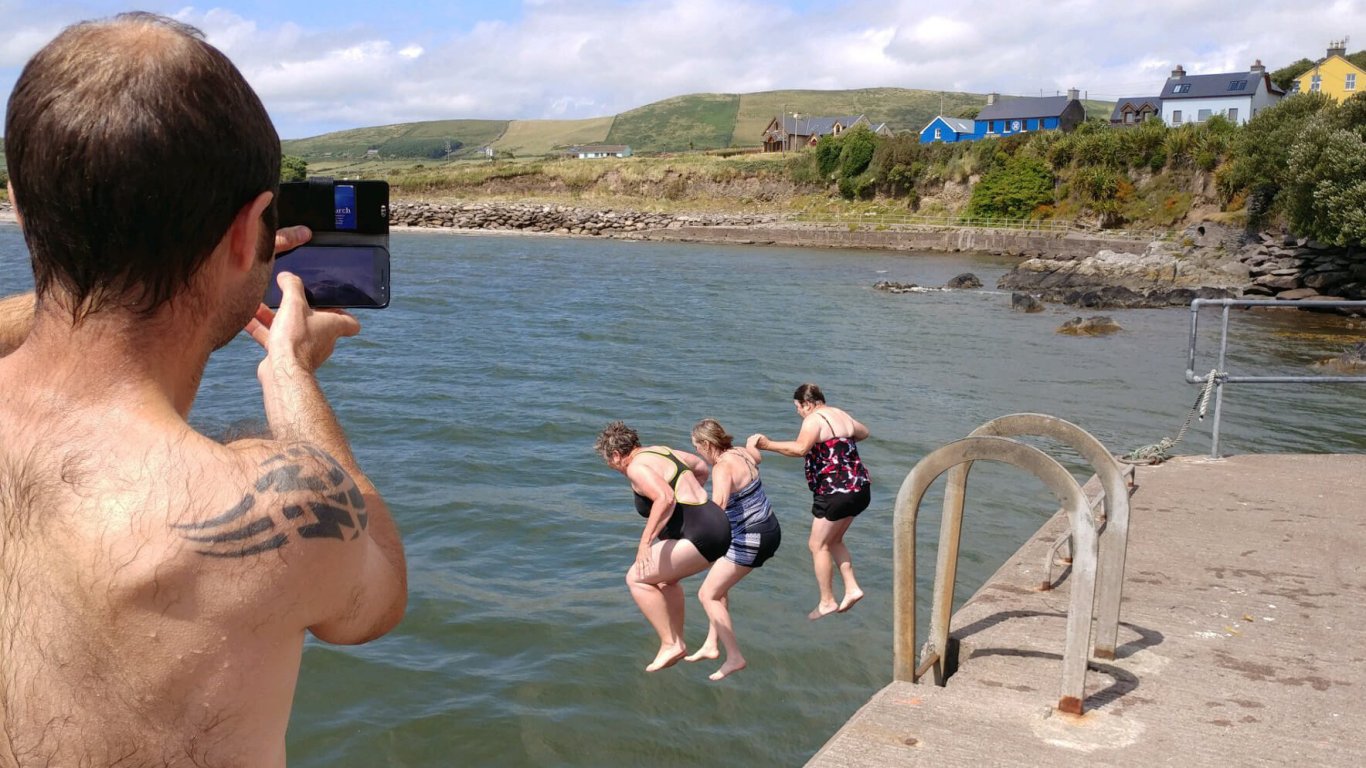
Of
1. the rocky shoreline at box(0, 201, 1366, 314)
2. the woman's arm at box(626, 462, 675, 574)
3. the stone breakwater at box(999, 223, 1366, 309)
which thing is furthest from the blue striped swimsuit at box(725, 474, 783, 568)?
the stone breakwater at box(999, 223, 1366, 309)

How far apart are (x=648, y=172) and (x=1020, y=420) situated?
82.7 meters

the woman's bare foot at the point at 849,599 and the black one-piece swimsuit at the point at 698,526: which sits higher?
the black one-piece swimsuit at the point at 698,526

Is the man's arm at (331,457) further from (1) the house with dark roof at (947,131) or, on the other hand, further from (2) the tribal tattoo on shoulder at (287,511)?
(1) the house with dark roof at (947,131)

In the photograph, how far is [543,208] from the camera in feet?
261

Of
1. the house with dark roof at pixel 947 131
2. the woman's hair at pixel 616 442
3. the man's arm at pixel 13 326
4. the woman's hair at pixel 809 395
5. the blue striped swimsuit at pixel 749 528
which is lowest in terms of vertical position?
the blue striped swimsuit at pixel 749 528

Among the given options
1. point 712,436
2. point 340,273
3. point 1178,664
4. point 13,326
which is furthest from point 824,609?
point 13,326

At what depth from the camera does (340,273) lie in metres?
2.12

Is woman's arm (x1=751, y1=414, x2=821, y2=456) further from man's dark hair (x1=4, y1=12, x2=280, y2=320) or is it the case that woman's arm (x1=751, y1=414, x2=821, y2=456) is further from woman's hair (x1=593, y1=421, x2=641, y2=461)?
man's dark hair (x1=4, y1=12, x2=280, y2=320)

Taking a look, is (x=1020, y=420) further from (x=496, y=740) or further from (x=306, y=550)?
(x=306, y=550)

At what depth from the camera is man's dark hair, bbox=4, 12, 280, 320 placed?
131 centimetres

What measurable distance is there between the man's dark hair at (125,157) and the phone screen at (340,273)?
2.06ft

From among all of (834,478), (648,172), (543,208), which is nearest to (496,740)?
(834,478)

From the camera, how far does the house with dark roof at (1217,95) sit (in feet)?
250

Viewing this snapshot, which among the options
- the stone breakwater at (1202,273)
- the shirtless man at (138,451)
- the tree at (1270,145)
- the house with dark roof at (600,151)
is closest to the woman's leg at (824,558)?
→ the shirtless man at (138,451)
